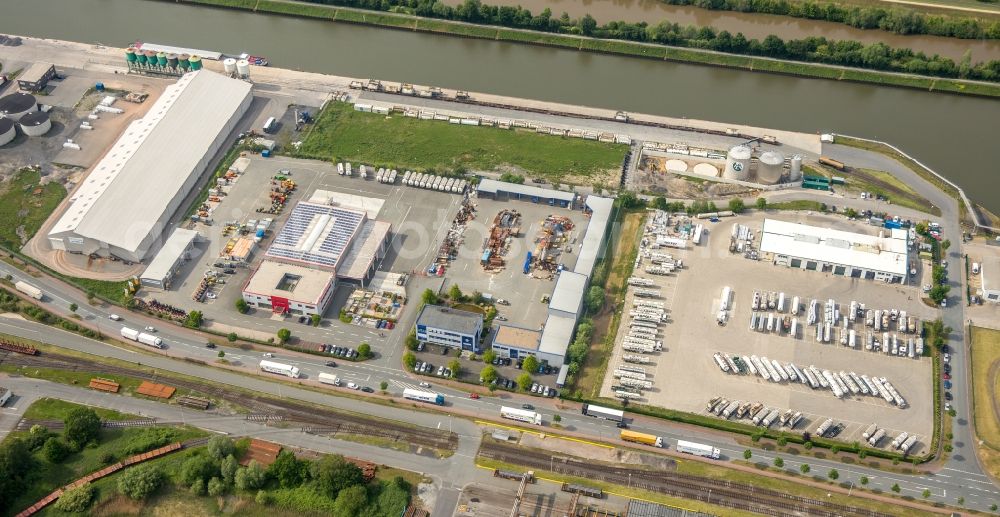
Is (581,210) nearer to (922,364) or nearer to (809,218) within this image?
(809,218)

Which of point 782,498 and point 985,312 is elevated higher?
point 985,312

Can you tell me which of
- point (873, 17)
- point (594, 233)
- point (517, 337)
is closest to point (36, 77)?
point (594, 233)

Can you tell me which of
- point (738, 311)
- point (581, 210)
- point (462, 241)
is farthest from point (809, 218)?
point (462, 241)

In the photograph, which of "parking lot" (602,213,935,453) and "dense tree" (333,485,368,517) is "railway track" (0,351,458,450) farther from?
"parking lot" (602,213,935,453)

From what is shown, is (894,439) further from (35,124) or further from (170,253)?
(35,124)

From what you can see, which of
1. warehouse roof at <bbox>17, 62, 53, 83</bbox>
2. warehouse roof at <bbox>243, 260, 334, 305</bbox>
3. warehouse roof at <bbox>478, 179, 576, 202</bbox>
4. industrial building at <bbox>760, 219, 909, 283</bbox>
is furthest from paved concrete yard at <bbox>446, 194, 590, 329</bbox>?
warehouse roof at <bbox>17, 62, 53, 83</bbox>

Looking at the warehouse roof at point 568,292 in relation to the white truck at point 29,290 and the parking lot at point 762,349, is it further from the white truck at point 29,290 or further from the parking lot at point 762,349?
the white truck at point 29,290
